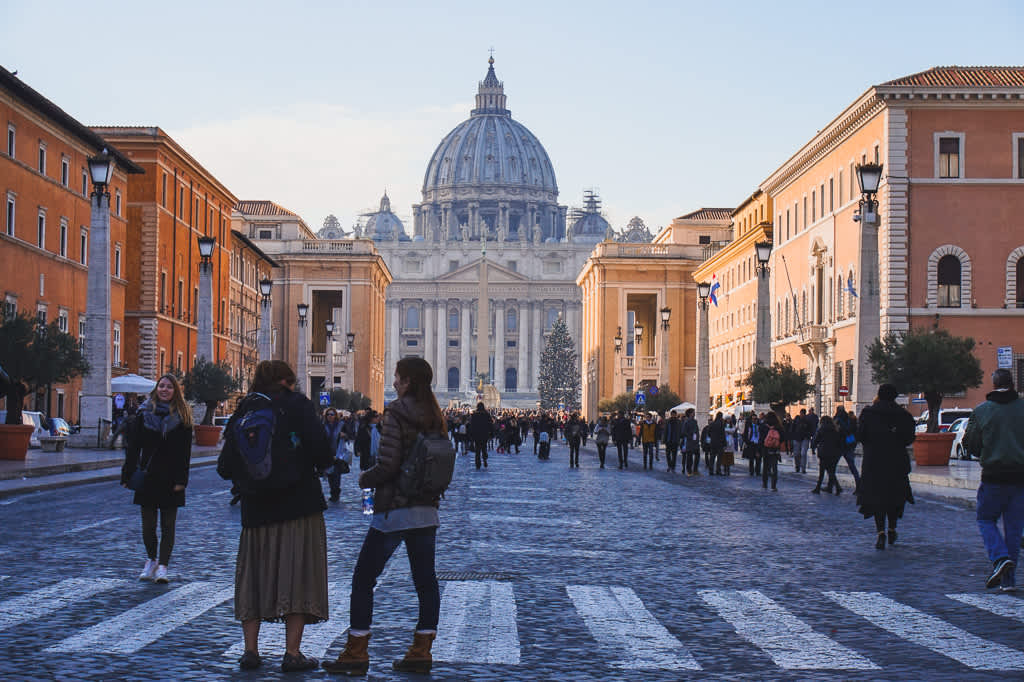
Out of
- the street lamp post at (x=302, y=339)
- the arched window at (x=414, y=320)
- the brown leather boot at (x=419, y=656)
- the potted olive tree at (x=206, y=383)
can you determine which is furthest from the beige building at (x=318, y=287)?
the brown leather boot at (x=419, y=656)

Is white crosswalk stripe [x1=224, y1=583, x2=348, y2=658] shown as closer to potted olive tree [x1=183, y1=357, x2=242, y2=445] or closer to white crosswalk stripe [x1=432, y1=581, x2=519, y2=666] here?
white crosswalk stripe [x1=432, y1=581, x2=519, y2=666]

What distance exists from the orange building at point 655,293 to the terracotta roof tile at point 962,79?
5859 cm

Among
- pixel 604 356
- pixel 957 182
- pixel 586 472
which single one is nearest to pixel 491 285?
pixel 604 356

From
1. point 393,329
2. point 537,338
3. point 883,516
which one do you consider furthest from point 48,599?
point 393,329

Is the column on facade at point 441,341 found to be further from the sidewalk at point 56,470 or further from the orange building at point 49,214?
the sidewalk at point 56,470

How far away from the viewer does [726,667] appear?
28.4 feet

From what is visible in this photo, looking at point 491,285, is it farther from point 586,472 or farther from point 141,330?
point 586,472

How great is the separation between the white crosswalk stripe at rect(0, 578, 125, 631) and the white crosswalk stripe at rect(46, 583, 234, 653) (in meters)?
0.52

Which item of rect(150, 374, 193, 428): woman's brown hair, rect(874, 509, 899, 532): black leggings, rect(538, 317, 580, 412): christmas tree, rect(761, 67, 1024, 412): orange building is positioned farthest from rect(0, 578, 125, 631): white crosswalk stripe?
rect(538, 317, 580, 412): christmas tree

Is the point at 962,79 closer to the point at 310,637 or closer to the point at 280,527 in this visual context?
the point at 310,637

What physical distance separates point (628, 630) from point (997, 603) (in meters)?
3.14

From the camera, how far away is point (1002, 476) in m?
12.4

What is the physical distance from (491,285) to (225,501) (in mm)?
168500

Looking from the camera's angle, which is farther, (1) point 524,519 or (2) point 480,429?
(2) point 480,429
